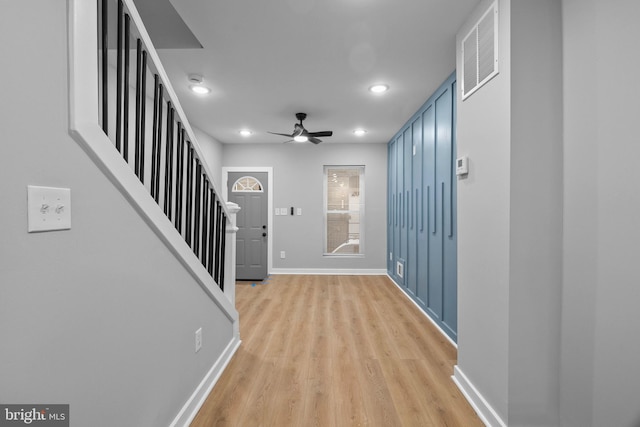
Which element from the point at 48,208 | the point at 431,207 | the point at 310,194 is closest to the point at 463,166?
the point at 431,207

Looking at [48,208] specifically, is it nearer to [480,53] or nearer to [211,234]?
[211,234]

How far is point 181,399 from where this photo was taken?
1.64m

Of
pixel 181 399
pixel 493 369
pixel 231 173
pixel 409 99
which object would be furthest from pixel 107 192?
pixel 231 173

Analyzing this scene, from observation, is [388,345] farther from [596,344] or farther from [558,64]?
[558,64]

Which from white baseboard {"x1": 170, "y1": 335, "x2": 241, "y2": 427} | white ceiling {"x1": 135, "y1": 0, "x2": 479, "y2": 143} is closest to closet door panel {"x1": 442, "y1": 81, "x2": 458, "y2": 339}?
white ceiling {"x1": 135, "y1": 0, "x2": 479, "y2": 143}

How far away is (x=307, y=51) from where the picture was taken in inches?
95.1

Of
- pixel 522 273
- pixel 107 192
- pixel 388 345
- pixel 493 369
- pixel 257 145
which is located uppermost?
pixel 257 145

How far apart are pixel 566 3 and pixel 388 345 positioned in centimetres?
256

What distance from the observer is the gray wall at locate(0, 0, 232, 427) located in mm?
771

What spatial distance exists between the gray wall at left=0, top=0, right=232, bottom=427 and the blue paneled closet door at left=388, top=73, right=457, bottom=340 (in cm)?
241

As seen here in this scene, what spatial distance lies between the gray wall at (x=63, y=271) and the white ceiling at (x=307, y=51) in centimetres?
136

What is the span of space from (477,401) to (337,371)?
0.91m

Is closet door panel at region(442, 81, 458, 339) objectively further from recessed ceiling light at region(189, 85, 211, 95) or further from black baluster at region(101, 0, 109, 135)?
black baluster at region(101, 0, 109, 135)
